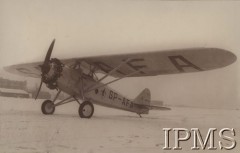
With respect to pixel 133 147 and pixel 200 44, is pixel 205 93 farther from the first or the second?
pixel 133 147

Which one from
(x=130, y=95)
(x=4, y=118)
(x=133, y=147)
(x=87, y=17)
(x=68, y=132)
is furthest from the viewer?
(x=130, y=95)

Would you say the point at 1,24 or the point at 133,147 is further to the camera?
the point at 1,24

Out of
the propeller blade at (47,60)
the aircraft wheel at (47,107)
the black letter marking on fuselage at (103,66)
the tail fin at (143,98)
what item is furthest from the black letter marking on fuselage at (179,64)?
the aircraft wheel at (47,107)

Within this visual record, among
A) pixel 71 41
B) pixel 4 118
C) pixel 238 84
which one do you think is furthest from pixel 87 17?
pixel 238 84

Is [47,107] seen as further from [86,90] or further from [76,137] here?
[76,137]

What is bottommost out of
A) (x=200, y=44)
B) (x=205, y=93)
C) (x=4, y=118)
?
(x=4, y=118)

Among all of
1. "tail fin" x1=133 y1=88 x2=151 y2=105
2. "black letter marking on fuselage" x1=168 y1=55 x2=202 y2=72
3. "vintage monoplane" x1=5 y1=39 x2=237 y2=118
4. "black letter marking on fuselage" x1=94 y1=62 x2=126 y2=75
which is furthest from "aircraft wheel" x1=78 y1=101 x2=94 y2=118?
"black letter marking on fuselage" x1=168 y1=55 x2=202 y2=72

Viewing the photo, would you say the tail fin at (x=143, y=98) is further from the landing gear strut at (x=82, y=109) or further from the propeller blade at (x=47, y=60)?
the propeller blade at (x=47, y=60)
